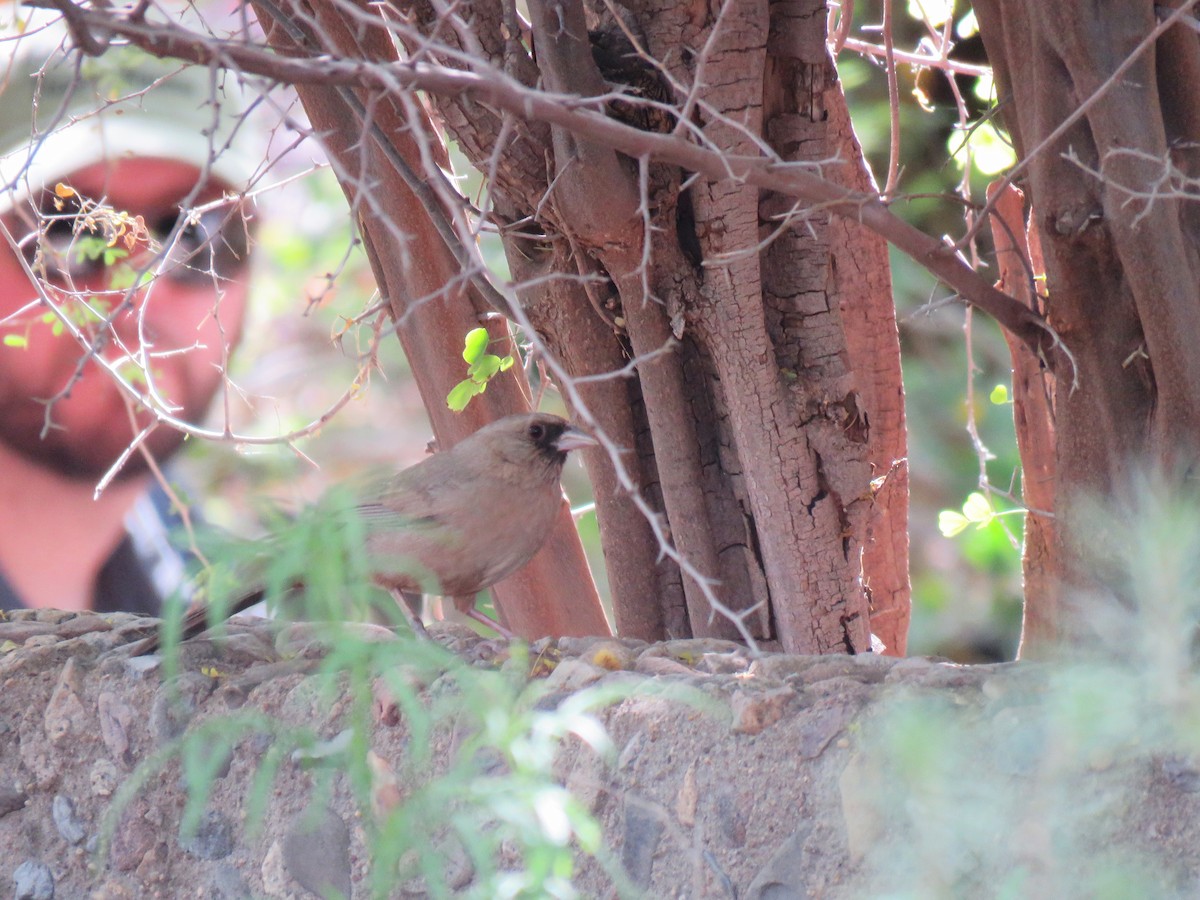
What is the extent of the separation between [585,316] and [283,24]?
877mm

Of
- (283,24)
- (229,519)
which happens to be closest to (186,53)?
(229,519)

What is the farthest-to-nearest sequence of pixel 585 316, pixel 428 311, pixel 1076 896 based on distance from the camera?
pixel 428 311 < pixel 585 316 < pixel 1076 896

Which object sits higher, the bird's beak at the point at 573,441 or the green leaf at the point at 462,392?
the green leaf at the point at 462,392

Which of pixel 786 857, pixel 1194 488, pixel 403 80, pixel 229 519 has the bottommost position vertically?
pixel 786 857

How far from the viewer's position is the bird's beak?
Result: 8.93ft

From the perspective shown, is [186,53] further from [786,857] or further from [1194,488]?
[1194,488]

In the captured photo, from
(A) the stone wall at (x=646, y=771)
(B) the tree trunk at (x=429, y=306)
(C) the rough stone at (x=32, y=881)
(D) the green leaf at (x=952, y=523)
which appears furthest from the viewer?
(D) the green leaf at (x=952, y=523)

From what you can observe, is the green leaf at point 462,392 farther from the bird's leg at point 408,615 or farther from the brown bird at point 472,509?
the bird's leg at point 408,615

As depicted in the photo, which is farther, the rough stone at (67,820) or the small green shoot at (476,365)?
the small green shoot at (476,365)

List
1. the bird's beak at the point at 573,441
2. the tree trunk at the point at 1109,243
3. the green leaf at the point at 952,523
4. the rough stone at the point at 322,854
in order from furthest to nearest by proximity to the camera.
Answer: the green leaf at the point at 952,523 → the bird's beak at the point at 573,441 → the tree trunk at the point at 1109,243 → the rough stone at the point at 322,854

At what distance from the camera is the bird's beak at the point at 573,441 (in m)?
2.72

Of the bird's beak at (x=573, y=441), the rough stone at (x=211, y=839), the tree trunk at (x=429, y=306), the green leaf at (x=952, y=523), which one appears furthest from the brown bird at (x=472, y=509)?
the green leaf at (x=952, y=523)

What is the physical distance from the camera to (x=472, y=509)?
2.59 meters

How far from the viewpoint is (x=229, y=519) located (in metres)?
1.85
